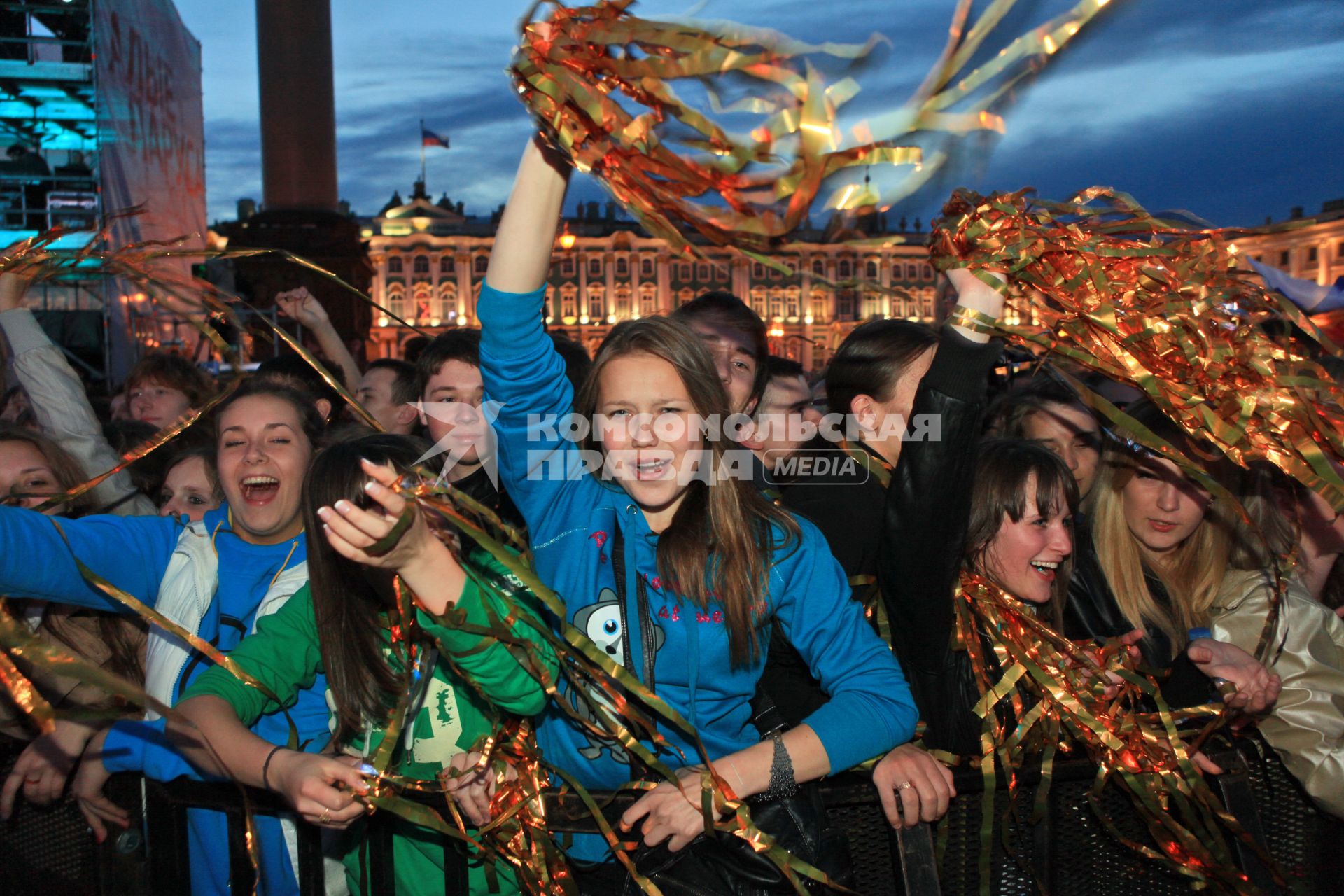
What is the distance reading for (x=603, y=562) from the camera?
1.94m

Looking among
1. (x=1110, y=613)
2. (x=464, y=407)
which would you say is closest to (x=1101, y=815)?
(x=1110, y=613)

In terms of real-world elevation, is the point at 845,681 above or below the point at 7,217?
below

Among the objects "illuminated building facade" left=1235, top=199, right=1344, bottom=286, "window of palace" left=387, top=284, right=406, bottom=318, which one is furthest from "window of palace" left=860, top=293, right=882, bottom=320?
"illuminated building facade" left=1235, top=199, right=1344, bottom=286

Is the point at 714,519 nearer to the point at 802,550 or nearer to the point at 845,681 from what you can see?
the point at 802,550

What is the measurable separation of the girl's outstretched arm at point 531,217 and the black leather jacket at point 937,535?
733 mm

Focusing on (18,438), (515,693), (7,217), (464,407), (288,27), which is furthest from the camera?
(288,27)

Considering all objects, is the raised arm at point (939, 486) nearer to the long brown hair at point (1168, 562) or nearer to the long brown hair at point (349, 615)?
the long brown hair at point (1168, 562)

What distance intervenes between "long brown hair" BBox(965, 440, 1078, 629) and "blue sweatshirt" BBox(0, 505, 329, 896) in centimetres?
154

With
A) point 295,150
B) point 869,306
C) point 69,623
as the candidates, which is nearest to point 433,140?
point 295,150

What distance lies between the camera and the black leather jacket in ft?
5.98

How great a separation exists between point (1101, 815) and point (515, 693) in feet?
3.85

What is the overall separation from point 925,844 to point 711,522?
2.34 feet

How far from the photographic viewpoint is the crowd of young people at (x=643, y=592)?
5.79 feet

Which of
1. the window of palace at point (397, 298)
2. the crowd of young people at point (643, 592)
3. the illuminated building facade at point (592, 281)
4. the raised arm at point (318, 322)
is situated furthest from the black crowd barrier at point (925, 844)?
the window of palace at point (397, 298)
